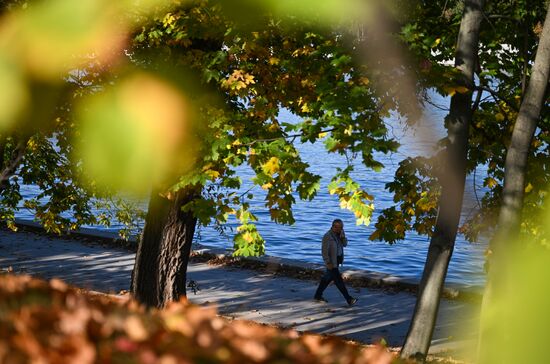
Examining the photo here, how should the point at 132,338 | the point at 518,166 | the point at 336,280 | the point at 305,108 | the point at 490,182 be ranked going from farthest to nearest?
the point at 336,280 < the point at 490,182 < the point at 305,108 < the point at 518,166 < the point at 132,338

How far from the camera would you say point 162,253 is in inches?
478

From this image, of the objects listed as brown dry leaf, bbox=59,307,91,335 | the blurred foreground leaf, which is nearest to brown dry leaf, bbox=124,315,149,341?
brown dry leaf, bbox=59,307,91,335

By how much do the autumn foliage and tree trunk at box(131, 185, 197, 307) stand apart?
27.4 ft

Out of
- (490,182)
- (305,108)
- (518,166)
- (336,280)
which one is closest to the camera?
(518,166)

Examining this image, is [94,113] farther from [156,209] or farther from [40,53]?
[156,209]

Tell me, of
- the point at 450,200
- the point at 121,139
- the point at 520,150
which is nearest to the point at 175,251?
the point at 450,200

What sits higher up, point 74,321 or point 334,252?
point 334,252

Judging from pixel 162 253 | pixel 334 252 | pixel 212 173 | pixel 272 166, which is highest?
pixel 272 166

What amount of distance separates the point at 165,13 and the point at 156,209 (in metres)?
3.10

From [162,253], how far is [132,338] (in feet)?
30.3

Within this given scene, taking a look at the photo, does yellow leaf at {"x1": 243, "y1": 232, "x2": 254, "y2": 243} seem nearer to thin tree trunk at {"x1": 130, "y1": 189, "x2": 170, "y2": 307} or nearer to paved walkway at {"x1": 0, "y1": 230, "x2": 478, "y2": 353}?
thin tree trunk at {"x1": 130, "y1": 189, "x2": 170, "y2": 307}

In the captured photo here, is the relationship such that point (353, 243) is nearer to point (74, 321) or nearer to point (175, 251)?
point (175, 251)

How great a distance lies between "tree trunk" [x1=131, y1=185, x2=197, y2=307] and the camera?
12.0 metres

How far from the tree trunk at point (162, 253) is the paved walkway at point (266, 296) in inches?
91.1
